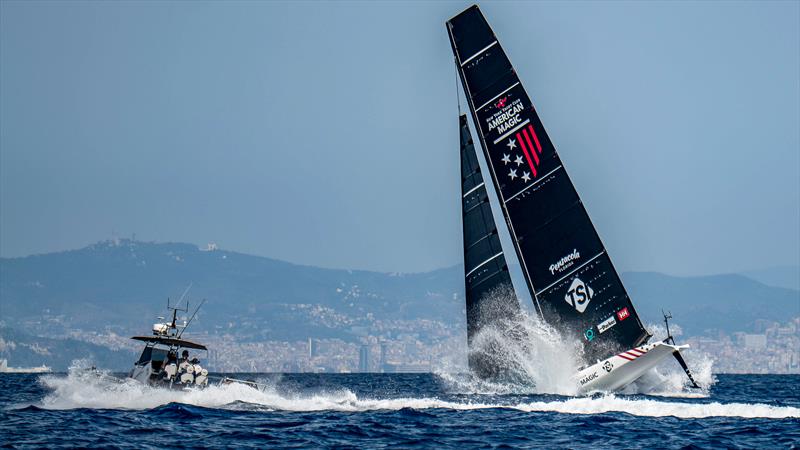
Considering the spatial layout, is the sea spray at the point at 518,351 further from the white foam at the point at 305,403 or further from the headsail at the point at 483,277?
the white foam at the point at 305,403

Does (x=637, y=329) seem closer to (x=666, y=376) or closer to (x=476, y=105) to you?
(x=666, y=376)

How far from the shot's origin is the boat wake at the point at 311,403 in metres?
36.1

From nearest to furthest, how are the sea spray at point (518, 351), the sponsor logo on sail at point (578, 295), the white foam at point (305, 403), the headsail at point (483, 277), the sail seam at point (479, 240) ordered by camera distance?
the white foam at point (305, 403)
the sponsor logo on sail at point (578, 295)
the sea spray at point (518, 351)
the headsail at point (483, 277)
the sail seam at point (479, 240)

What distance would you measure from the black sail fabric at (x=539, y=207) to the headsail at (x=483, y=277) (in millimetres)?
2870

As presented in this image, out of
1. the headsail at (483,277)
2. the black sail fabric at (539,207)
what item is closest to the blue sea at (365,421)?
the headsail at (483,277)

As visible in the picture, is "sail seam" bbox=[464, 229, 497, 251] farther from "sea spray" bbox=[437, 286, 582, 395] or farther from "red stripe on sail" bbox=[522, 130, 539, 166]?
"red stripe on sail" bbox=[522, 130, 539, 166]

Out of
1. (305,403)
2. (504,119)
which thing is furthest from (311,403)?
(504,119)

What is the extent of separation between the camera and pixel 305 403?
38.5 metres

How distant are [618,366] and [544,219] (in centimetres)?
582

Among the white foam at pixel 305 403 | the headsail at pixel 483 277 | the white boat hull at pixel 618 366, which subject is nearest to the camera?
the white foam at pixel 305 403

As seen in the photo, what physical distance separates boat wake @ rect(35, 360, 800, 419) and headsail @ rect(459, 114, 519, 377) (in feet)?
13.1

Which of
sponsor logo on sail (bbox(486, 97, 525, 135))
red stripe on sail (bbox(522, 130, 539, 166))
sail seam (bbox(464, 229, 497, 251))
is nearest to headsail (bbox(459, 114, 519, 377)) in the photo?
sail seam (bbox(464, 229, 497, 251))

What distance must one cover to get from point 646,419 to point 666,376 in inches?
468

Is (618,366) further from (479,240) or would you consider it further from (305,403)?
(305,403)
